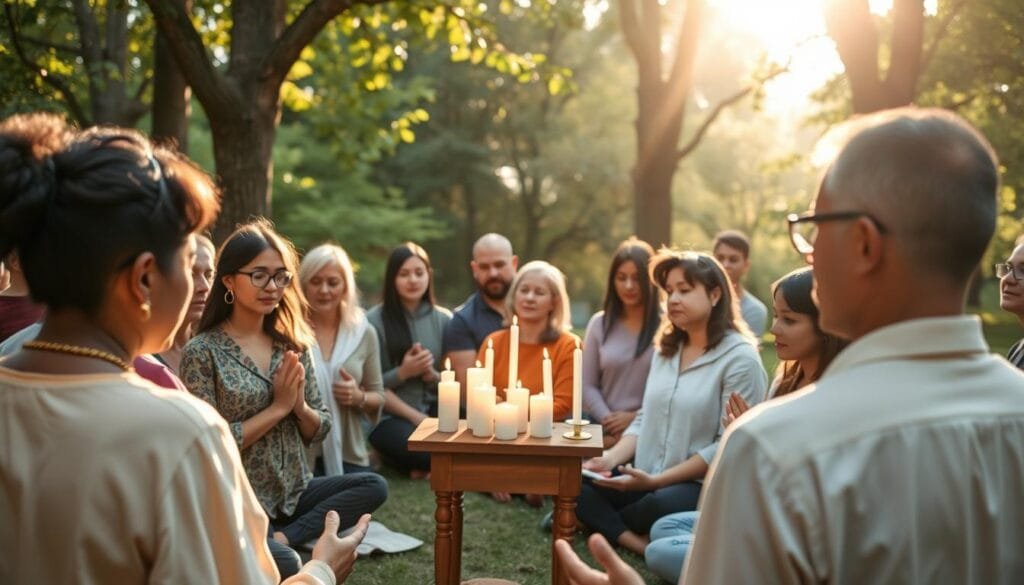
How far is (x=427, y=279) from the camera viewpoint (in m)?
7.58

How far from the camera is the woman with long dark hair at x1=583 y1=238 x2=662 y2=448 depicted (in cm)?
658

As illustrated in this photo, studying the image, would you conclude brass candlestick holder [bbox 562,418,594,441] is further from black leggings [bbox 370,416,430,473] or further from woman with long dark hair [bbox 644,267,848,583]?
black leggings [bbox 370,416,430,473]

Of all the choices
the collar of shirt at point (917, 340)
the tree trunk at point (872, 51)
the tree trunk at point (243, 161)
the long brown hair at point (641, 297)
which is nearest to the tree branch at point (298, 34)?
the tree trunk at point (243, 161)

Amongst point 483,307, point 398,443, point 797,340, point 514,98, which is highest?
point 514,98

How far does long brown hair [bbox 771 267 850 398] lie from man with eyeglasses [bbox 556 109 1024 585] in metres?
2.52

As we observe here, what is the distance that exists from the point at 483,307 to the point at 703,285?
8.27ft

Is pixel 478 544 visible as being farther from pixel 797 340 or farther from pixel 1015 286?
pixel 1015 286

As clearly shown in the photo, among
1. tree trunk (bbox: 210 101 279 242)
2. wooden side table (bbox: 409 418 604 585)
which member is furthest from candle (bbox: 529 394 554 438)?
tree trunk (bbox: 210 101 279 242)

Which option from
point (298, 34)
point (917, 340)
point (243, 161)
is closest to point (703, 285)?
point (298, 34)

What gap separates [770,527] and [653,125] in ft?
33.0

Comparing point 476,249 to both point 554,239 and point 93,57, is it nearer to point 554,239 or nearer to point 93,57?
point 93,57

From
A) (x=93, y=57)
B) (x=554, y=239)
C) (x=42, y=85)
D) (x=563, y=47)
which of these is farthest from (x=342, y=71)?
(x=554, y=239)

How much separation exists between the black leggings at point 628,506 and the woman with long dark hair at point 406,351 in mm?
1868

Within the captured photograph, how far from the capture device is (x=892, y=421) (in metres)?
1.39
